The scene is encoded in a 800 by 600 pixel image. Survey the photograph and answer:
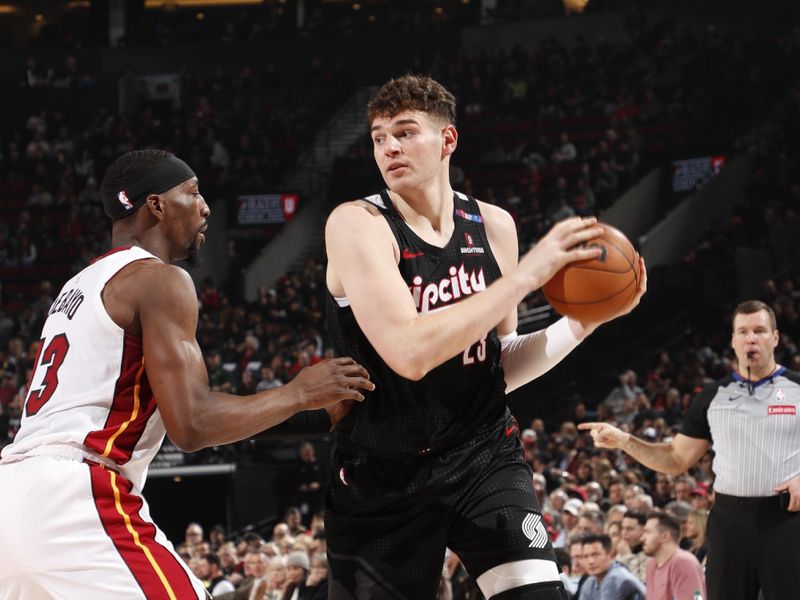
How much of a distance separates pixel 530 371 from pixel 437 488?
61 cm

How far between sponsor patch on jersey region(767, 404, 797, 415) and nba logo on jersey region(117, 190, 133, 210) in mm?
3928

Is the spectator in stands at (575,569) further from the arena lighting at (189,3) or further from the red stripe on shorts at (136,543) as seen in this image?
the arena lighting at (189,3)

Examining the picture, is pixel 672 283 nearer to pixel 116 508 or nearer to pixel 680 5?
Result: pixel 680 5

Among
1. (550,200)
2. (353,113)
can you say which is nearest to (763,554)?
(550,200)

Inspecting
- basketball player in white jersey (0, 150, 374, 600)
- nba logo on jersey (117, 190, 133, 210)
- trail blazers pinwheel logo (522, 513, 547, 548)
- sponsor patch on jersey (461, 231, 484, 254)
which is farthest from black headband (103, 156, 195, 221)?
trail blazers pinwheel logo (522, 513, 547, 548)

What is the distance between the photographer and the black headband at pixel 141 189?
3602 mm

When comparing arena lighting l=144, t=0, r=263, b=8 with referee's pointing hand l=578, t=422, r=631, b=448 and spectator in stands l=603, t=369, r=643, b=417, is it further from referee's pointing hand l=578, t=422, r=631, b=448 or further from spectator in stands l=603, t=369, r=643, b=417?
referee's pointing hand l=578, t=422, r=631, b=448

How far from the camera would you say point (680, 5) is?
26.2m

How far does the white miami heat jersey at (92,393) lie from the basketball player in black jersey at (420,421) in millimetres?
772

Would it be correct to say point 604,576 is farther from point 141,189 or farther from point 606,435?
point 141,189

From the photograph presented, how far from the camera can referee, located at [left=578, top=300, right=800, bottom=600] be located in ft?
19.2

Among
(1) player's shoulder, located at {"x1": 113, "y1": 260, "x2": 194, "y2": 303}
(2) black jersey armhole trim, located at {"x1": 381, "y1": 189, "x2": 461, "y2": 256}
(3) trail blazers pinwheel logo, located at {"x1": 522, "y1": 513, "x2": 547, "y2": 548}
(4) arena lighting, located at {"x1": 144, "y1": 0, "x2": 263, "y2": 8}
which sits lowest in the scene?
(3) trail blazers pinwheel logo, located at {"x1": 522, "y1": 513, "x2": 547, "y2": 548}

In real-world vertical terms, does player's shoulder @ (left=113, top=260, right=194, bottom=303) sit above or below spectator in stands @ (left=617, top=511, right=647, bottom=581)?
above

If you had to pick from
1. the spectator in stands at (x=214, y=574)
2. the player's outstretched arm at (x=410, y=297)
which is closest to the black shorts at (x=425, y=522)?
the player's outstretched arm at (x=410, y=297)
